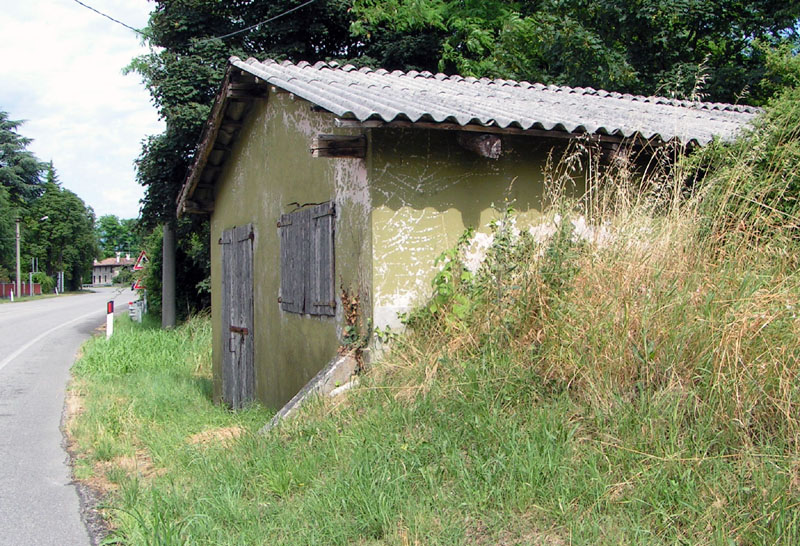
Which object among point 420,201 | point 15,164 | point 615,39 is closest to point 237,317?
→ point 420,201

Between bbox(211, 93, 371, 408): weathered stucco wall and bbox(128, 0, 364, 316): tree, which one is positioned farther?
bbox(128, 0, 364, 316): tree

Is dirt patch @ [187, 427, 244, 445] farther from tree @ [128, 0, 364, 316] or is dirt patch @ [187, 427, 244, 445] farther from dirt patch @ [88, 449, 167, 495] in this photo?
tree @ [128, 0, 364, 316]

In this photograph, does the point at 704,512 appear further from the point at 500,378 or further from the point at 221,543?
the point at 221,543

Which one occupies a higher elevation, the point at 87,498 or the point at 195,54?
the point at 195,54

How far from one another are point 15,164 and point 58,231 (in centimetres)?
737

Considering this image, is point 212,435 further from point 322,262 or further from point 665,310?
point 665,310

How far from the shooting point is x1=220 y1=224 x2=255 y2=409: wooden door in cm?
945

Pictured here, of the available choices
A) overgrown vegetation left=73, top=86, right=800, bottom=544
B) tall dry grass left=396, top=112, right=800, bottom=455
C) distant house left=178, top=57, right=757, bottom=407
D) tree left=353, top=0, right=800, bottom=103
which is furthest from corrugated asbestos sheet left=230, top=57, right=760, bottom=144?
tree left=353, top=0, right=800, bottom=103

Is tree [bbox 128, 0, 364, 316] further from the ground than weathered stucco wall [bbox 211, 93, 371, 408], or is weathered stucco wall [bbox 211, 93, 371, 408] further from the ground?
tree [bbox 128, 0, 364, 316]

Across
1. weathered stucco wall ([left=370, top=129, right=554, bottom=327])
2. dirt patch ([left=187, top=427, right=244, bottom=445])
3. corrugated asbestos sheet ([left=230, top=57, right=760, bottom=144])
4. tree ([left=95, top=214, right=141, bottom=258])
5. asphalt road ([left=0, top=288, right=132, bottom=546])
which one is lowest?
asphalt road ([left=0, top=288, right=132, bottom=546])

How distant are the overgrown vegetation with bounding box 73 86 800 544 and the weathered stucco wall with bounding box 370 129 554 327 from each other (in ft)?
1.01

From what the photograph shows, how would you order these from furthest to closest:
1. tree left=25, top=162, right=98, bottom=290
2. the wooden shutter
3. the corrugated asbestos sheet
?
tree left=25, top=162, right=98, bottom=290 < the wooden shutter < the corrugated asbestos sheet

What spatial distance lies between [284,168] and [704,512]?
20.3 ft

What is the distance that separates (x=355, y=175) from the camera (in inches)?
252
